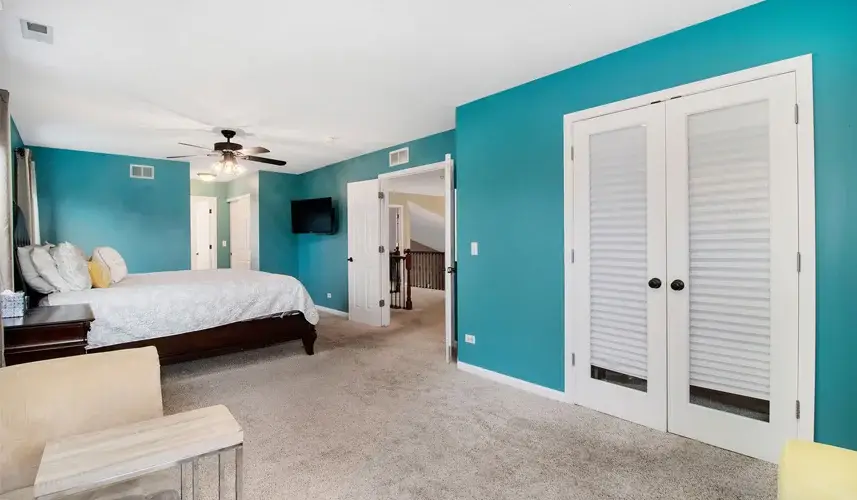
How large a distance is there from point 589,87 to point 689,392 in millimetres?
2112

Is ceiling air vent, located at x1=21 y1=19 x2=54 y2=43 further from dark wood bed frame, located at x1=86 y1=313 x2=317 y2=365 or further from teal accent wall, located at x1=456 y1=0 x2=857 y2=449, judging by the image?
teal accent wall, located at x1=456 y1=0 x2=857 y2=449

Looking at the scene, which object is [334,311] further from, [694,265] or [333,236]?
[694,265]

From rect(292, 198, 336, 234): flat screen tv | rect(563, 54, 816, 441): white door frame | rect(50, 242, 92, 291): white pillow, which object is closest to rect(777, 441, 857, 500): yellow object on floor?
rect(563, 54, 816, 441): white door frame

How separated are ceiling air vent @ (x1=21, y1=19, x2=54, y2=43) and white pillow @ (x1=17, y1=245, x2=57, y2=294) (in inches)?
63.2

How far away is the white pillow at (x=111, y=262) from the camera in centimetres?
393

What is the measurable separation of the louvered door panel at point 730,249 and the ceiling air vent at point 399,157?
3.48m

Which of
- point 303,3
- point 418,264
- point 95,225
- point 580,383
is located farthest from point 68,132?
point 418,264

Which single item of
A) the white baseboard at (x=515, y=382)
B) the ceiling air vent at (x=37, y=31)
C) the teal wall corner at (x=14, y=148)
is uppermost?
the ceiling air vent at (x=37, y=31)

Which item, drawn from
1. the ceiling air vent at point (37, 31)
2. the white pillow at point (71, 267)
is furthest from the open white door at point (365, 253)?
the ceiling air vent at point (37, 31)

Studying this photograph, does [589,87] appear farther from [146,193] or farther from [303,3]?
[146,193]

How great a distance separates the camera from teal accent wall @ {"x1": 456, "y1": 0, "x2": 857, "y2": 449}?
2072 millimetres

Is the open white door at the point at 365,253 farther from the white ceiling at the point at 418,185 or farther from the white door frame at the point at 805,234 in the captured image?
the white door frame at the point at 805,234

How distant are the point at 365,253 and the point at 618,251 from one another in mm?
3893

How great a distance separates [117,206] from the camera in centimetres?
609
